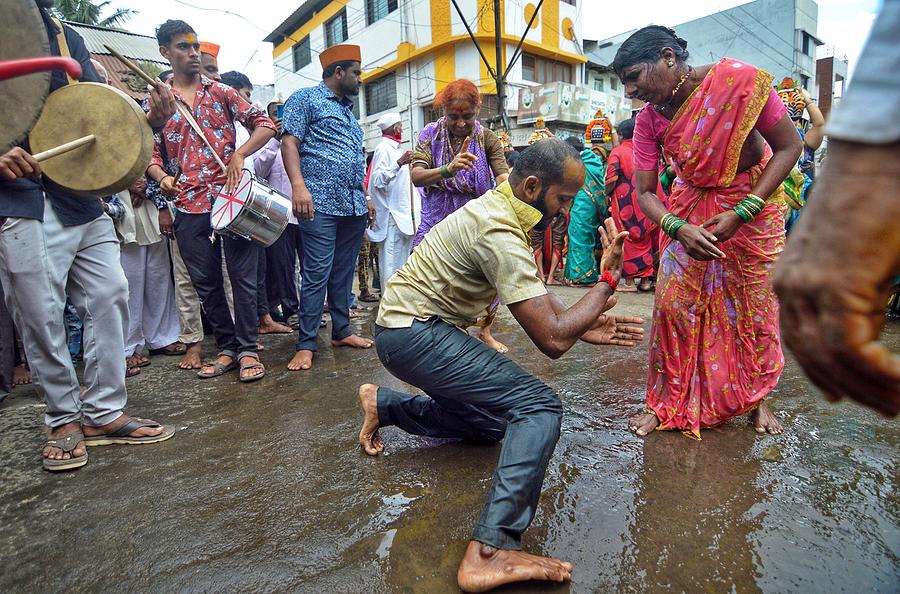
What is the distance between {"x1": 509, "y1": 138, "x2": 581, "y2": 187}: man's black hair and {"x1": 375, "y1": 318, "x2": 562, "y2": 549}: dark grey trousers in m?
0.63

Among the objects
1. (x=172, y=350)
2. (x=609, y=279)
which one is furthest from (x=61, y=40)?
(x=609, y=279)

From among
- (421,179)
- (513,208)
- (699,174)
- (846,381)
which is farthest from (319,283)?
(846,381)

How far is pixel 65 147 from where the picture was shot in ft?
7.27

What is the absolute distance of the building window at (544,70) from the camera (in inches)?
838

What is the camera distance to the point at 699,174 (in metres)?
2.41

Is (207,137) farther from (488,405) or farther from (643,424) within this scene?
(643,424)

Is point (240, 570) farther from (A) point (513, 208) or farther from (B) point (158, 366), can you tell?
(B) point (158, 366)

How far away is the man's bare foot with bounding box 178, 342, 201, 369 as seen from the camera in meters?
3.77

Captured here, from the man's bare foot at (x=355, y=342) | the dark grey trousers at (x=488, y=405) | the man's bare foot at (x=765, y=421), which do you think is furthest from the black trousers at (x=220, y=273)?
the man's bare foot at (x=765, y=421)

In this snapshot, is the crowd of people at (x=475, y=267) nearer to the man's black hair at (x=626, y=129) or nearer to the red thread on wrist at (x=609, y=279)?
the red thread on wrist at (x=609, y=279)

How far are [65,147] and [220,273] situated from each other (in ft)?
5.35

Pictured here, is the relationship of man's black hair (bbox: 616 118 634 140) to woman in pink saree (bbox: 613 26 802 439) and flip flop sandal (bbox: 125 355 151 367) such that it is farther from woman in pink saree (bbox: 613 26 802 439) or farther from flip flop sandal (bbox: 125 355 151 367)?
flip flop sandal (bbox: 125 355 151 367)

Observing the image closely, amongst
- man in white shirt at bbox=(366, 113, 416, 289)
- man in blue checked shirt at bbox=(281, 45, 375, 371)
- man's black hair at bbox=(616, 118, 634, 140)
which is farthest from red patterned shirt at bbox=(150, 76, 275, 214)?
man's black hair at bbox=(616, 118, 634, 140)

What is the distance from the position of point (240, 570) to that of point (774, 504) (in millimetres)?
1796
